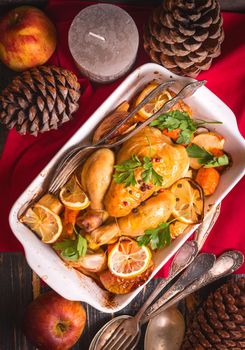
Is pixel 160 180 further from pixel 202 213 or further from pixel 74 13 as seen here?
pixel 74 13

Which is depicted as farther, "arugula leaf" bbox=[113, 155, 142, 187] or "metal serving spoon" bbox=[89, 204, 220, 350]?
"metal serving spoon" bbox=[89, 204, 220, 350]

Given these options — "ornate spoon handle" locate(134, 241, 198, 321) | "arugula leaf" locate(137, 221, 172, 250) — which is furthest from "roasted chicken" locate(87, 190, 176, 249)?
"ornate spoon handle" locate(134, 241, 198, 321)

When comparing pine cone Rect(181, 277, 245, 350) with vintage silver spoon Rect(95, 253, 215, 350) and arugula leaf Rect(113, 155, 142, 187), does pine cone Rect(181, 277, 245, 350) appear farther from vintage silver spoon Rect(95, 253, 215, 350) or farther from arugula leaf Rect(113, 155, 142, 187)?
arugula leaf Rect(113, 155, 142, 187)

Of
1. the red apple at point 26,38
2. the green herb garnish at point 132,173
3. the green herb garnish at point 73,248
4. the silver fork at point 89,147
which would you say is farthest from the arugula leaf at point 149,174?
the red apple at point 26,38

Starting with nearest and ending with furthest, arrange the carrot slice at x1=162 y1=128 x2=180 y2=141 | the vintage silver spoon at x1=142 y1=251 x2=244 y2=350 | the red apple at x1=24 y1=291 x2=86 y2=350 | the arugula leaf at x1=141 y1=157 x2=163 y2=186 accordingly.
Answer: the arugula leaf at x1=141 y1=157 x2=163 y2=186 < the carrot slice at x1=162 y1=128 x2=180 y2=141 < the red apple at x1=24 y1=291 x2=86 y2=350 < the vintage silver spoon at x1=142 y1=251 x2=244 y2=350

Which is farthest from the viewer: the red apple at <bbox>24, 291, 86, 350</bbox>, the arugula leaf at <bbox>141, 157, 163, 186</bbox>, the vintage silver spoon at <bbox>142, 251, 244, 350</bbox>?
the vintage silver spoon at <bbox>142, 251, 244, 350</bbox>

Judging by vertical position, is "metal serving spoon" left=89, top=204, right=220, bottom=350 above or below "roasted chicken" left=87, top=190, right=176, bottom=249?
below

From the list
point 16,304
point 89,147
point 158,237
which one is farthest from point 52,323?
point 89,147

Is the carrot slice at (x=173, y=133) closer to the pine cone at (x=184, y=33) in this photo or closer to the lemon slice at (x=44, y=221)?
the pine cone at (x=184, y=33)
